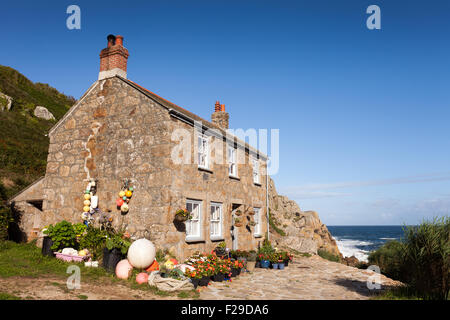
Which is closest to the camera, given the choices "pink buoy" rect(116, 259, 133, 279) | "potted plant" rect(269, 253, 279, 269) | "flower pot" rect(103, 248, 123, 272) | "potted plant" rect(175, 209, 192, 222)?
"pink buoy" rect(116, 259, 133, 279)

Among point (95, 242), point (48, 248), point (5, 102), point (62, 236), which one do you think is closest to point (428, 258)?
point (95, 242)

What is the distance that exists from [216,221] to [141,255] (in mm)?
4592

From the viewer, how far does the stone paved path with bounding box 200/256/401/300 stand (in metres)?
8.60

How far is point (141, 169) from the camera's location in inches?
454

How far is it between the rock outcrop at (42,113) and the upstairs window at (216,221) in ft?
89.7

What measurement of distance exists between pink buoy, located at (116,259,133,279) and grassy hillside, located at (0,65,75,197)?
9.50m

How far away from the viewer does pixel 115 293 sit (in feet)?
25.6

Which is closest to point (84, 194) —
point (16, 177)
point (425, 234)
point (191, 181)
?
point (191, 181)

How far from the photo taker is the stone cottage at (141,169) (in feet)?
36.6

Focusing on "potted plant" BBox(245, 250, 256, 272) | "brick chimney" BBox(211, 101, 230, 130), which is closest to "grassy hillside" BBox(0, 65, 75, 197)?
"brick chimney" BBox(211, 101, 230, 130)

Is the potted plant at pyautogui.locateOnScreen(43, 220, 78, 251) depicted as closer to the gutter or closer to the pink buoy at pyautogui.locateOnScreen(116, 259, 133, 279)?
the pink buoy at pyautogui.locateOnScreen(116, 259, 133, 279)

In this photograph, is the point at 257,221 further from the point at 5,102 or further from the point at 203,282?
the point at 5,102

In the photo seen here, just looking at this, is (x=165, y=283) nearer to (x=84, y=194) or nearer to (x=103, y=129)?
(x=84, y=194)
